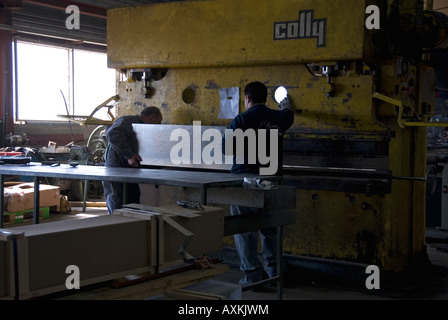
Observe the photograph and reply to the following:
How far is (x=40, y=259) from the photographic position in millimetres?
1728

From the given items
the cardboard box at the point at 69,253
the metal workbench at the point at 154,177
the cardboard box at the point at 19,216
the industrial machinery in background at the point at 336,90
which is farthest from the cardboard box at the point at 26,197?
the cardboard box at the point at 69,253

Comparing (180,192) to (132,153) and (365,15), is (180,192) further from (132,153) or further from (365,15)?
(365,15)

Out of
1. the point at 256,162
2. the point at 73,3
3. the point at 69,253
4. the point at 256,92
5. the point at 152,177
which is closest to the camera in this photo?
the point at 69,253

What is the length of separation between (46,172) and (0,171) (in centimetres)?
44

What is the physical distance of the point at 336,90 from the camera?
3.56 meters

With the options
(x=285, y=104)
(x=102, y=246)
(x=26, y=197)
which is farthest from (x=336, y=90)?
(x=26, y=197)

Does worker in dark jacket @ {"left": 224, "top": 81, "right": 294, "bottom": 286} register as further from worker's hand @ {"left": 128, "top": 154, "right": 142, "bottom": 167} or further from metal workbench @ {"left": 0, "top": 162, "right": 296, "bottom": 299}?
worker's hand @ {"left": 128, "top": 154, "right": 142, "bottom": 167}

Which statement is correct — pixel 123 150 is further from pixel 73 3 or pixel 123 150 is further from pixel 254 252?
pixel 73 3

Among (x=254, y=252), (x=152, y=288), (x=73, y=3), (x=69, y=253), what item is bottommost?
(x=254, y=252)

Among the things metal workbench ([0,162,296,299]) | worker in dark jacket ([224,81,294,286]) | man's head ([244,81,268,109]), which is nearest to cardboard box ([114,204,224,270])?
metal workbench ([0,162,296,299])

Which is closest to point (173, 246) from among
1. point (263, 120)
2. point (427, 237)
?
point (263, 120)

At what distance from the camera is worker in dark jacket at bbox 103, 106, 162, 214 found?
3.78m

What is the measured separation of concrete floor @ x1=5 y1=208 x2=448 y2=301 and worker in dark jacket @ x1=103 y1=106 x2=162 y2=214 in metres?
0.92

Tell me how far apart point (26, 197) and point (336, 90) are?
12.1 feet
